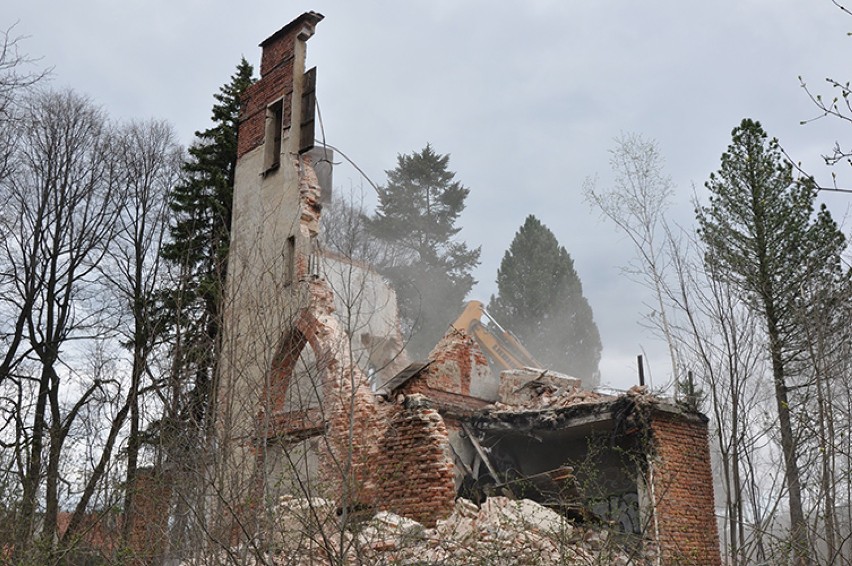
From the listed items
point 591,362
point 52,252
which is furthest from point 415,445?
point 591,362

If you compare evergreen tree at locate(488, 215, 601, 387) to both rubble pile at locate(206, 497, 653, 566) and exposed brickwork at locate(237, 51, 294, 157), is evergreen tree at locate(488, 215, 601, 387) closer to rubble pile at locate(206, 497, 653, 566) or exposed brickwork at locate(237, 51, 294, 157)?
exposed brickwork at locate(237, 51, 294, 157)

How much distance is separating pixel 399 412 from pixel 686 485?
466 cm

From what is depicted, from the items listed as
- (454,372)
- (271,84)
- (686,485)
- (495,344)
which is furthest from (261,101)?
(686,485)

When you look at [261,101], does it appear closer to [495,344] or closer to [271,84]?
[271,84]

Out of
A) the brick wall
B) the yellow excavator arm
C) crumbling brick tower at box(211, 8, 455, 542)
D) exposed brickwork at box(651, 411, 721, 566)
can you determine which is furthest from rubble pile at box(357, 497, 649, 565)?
the yellow excavator arm

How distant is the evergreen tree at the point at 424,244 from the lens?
118ft

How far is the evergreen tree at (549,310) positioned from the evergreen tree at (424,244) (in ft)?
15.9

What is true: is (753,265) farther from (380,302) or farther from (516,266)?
(516,266)

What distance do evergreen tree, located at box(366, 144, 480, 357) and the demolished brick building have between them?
1770cm

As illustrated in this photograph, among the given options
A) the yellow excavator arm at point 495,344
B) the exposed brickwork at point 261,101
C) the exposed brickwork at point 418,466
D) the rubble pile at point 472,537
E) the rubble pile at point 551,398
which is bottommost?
the rubble pile at point 472,537

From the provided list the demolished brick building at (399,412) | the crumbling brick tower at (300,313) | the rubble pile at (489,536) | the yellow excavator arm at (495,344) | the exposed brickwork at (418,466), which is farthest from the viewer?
the yellow excavator arm at (495,344)

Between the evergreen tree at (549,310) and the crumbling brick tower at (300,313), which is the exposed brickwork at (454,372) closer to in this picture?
the crumbling brick tower at (300,313)

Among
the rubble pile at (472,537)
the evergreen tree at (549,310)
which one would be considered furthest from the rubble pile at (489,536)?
the evergreen tree at (549,310)

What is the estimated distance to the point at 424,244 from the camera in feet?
126
